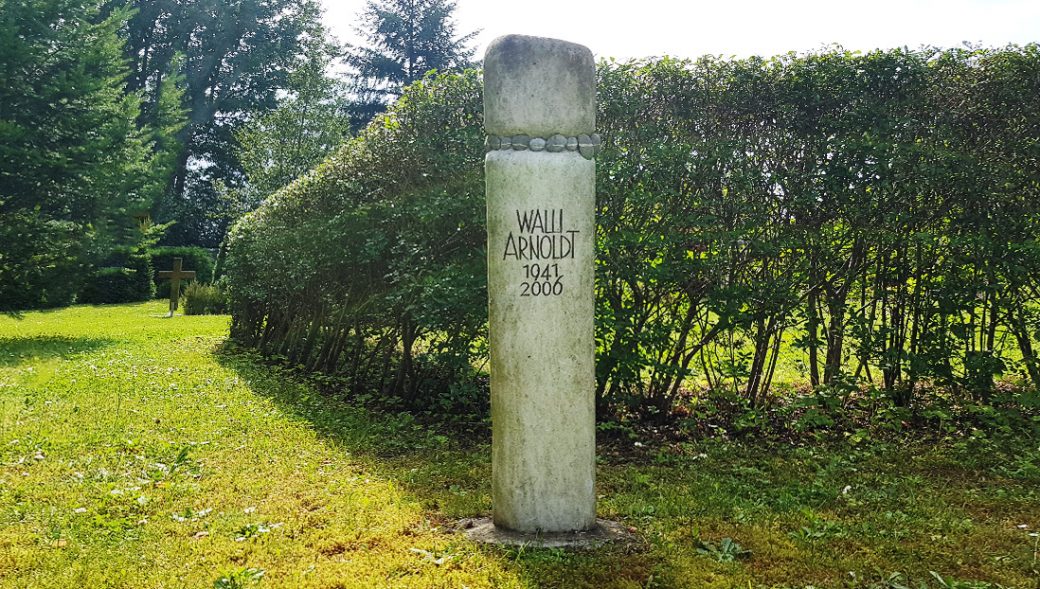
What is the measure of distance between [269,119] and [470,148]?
19546 mm

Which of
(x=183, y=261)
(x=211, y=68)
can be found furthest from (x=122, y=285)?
(x=211, y=68)

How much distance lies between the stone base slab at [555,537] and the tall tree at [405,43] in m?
34.6

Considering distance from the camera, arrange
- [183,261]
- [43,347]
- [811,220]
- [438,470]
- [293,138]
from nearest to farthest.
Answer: [438,470], [811,220], [43,347], [293,138], [183,261]

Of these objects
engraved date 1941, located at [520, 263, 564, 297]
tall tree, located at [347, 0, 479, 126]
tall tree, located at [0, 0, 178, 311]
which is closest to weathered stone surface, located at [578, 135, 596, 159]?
engraved date 1941, located at [520, 263, 564, 297]

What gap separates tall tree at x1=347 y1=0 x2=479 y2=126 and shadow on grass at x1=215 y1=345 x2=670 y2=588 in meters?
29.2

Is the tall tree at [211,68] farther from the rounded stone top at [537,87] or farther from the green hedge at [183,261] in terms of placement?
the rounded stone top at [537,87]

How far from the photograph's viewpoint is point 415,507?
4805 millimetres

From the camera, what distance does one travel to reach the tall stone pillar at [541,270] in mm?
4062

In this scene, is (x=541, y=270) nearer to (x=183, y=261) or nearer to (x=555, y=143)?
(x=555, y=143)

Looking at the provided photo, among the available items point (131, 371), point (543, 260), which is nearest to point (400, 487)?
point (543, 260)

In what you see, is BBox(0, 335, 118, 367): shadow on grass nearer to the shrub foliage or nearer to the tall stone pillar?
the shrub foliage

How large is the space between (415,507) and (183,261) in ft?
89.5

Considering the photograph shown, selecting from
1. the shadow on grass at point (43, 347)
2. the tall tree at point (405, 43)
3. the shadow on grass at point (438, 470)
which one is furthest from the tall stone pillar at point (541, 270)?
the tall tree at point (405, 43)

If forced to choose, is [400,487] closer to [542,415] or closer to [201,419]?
[542,415]
